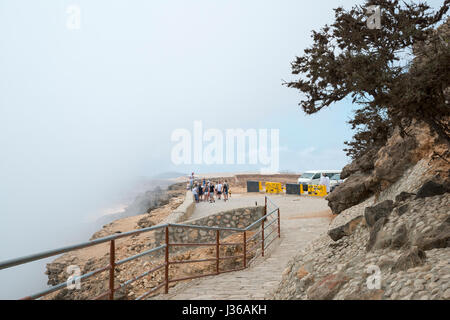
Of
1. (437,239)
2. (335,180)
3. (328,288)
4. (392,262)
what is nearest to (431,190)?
(437,239)

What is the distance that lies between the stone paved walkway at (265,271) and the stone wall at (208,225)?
6.41 ft

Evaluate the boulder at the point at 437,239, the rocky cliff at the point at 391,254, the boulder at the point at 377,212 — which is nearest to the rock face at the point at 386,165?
the rocky cliff at the point at 391,254

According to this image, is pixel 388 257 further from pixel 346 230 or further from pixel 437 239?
pixel 346 230

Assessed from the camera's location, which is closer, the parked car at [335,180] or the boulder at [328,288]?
the boulder at [328,288]

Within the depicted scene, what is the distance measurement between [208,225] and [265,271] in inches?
280

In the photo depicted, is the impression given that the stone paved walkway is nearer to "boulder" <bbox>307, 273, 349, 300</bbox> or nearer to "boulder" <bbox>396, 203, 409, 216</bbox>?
"boulder" <bbox>307, 273, 349, 300</bbox>

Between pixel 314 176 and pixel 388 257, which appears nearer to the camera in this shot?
pixel 388 257

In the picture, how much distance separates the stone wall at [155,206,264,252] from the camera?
14.8 m

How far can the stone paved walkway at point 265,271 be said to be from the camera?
5.09 meters

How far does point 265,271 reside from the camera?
26.2 feet

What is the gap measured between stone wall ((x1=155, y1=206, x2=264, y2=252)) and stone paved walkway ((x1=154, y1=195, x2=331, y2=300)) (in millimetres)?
1954

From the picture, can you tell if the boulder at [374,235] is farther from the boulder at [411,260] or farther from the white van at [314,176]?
the white van at [314,176]

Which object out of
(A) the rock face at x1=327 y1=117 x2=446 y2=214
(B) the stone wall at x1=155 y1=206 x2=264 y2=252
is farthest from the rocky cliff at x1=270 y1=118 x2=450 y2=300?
(B) the stone wall at x1=155 y1=206 x2=264 y2=252
